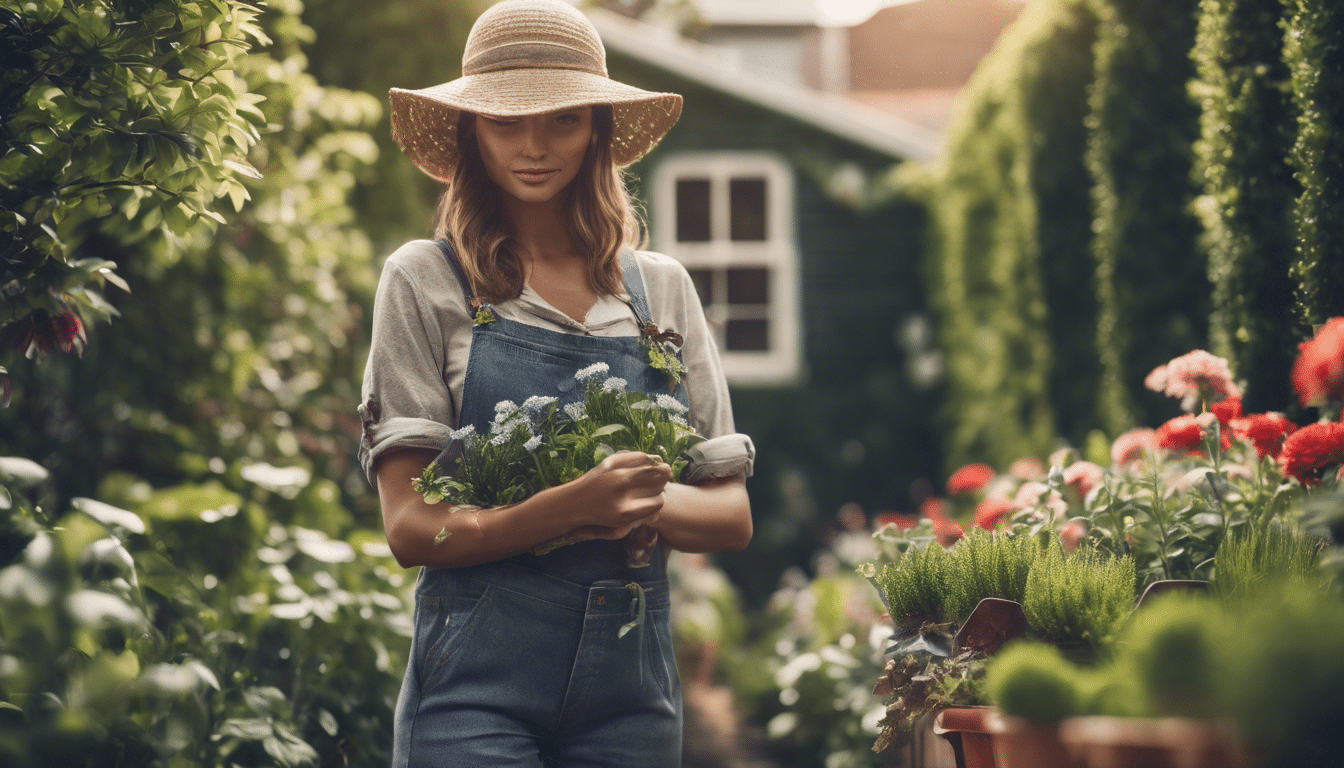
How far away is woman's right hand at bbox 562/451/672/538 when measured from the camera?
1419 millimetres

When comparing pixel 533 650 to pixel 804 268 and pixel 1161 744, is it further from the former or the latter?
pixel 804 268

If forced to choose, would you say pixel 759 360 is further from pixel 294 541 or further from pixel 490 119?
pixel 490 119

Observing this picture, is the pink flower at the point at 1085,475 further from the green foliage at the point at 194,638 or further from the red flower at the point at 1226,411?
the green foliage at the point at 194,638

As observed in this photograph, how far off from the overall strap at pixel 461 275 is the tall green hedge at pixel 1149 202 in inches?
131

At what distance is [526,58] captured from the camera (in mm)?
1704

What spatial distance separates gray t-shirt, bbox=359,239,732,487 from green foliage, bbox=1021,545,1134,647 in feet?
1.94

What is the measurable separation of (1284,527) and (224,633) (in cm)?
215

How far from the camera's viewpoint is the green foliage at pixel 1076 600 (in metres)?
1.41

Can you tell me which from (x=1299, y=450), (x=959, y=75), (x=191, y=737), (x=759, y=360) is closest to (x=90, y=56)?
(x=191, y=737)

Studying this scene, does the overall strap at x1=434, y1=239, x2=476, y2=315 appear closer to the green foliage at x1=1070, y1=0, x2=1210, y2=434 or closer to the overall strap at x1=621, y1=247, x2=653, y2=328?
the overall strap at x1=621, y1=247, x2=653, y2=328

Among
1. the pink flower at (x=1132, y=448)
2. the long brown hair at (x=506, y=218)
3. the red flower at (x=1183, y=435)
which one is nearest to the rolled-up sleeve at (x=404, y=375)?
the long brown hair at (x=506, y=218)

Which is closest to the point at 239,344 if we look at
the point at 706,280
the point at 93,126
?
the point at 93,126

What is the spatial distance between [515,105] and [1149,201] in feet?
11.0

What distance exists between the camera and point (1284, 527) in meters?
1.61
